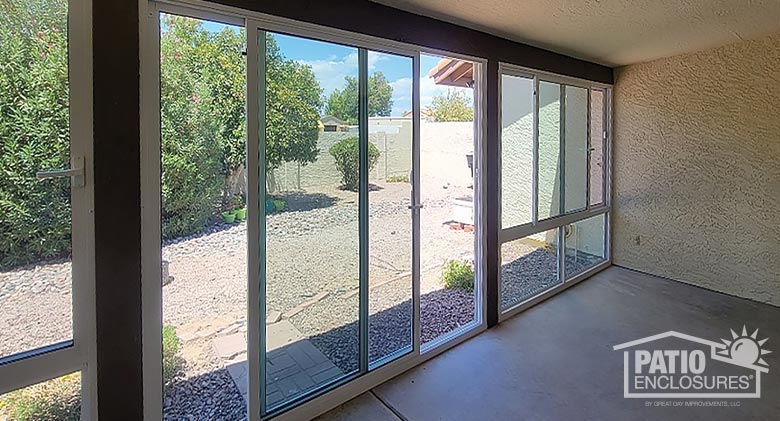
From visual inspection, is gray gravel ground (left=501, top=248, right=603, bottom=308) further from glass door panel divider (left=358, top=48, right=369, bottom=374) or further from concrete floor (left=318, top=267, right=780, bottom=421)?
glass door panel divider (left=358, top=48, right=369, bottom=374)

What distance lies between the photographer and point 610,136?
4715 mm

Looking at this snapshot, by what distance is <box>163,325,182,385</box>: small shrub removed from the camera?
1.81 metres

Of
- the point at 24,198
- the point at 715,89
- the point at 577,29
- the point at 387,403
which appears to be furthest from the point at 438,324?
the point at 715,89

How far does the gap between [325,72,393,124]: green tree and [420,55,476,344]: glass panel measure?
88 centimetres

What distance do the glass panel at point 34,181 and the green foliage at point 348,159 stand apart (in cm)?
117

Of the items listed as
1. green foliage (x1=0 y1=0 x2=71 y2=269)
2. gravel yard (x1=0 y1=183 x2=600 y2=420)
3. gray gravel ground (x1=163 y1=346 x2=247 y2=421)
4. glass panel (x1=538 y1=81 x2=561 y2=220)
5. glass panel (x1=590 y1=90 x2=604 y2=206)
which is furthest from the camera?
glass panel (x1=590 y1=90 x2=604 y2=206)

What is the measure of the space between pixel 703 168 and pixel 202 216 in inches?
175

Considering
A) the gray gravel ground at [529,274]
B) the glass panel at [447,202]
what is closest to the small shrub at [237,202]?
the glass panel at [447,202]

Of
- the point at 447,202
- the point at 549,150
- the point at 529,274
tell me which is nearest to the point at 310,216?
the point at 529,274

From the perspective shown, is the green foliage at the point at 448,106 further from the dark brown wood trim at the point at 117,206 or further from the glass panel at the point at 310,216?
the dark brown wood trim at the point at 117,206

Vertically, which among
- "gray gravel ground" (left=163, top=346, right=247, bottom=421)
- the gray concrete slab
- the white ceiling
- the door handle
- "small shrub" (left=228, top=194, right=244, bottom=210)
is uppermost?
the white ceiling

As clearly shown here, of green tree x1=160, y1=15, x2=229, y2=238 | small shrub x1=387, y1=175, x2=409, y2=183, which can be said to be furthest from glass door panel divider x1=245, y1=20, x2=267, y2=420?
small shrub x1=387, y1=175, x2=409, y2=183

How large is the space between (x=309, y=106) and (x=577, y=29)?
2.13 metres

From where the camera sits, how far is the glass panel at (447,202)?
3.45 metres
